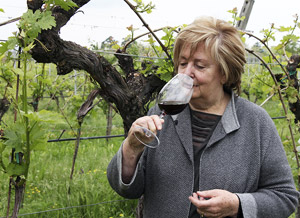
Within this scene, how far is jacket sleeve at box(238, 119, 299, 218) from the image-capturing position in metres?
1.51

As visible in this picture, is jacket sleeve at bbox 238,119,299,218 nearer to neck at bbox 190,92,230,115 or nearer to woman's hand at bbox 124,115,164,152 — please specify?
neck at bbox 190,92,230,115

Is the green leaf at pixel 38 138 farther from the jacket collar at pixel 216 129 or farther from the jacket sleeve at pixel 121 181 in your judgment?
the jacket collar at pixel 216 129

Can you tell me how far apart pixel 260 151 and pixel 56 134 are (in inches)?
229

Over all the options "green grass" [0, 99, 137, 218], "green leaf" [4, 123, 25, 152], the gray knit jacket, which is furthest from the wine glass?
"green grass" [0, 99, 137, 218]

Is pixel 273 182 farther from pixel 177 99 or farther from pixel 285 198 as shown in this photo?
pixel 177 99

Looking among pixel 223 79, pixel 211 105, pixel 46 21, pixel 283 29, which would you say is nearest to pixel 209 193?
pixel 211 105

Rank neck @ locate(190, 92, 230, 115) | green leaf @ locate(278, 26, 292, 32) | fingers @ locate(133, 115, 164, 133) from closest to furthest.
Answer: fingers @ locate(133, 115, 164, 133)
neck @ locate(190, 92, 230, 115)
green leaf @ locate(278, 26, 292, 32)

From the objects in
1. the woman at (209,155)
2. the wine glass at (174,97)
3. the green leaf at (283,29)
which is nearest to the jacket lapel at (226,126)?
the woman at (209,155)

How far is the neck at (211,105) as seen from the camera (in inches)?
65.4

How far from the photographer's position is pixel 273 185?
1554 mm

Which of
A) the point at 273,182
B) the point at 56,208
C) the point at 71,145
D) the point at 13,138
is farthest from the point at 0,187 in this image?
the point at 273,182

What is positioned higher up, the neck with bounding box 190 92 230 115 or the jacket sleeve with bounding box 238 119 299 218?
the neck with bounding box 190 92 230 115

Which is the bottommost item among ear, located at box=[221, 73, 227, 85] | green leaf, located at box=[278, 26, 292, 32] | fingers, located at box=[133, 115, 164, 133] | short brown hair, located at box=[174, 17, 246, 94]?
fingers, located at box=[133, 115, 164, 133]

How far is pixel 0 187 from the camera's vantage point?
3.71 m
